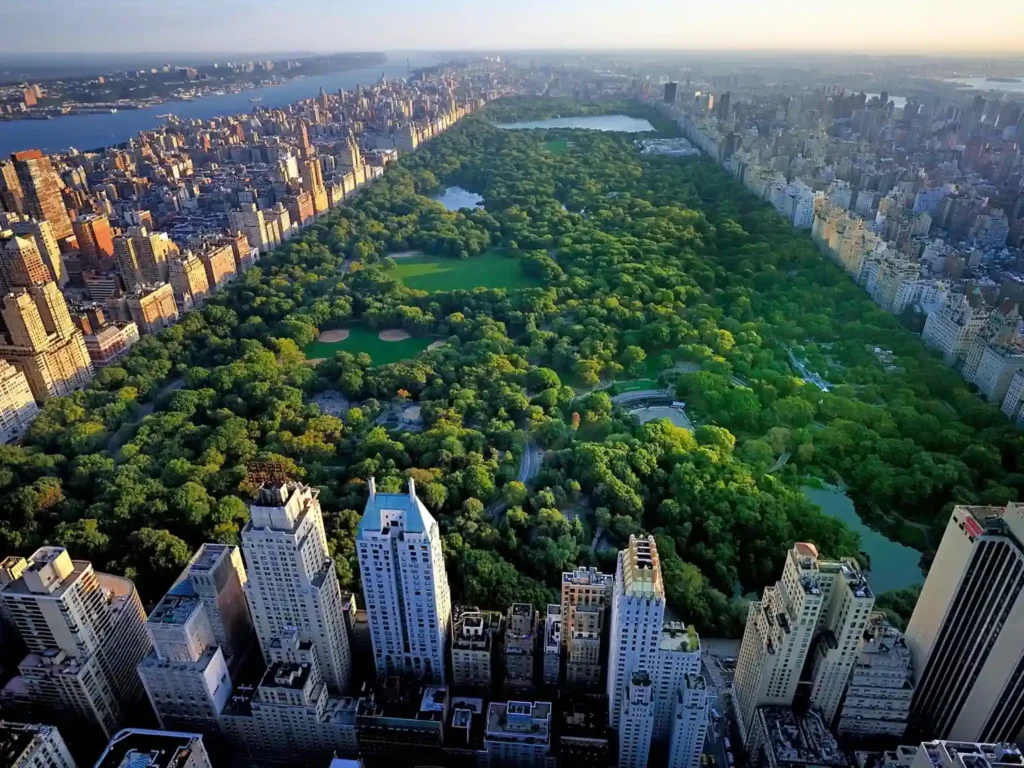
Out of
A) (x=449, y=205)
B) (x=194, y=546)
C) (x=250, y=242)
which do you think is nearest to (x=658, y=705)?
(x=194, y=546)

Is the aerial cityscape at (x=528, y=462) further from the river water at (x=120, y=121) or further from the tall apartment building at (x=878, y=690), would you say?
the river water at (x=120, y=121)

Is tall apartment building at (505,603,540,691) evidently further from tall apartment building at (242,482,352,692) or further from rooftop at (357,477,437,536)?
tall apartment building at (242,482,352,692)

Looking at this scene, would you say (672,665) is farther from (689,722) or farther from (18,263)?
(18,263)

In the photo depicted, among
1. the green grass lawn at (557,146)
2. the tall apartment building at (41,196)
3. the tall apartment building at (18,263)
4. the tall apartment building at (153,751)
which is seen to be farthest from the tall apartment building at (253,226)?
the tall apartment building at (153,751)

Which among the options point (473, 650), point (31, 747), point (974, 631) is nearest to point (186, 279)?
point (31, 747)

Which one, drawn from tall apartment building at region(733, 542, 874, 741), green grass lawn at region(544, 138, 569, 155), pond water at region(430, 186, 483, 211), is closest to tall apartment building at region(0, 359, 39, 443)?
tall apartment building at region(733, 542, 874, 741)
